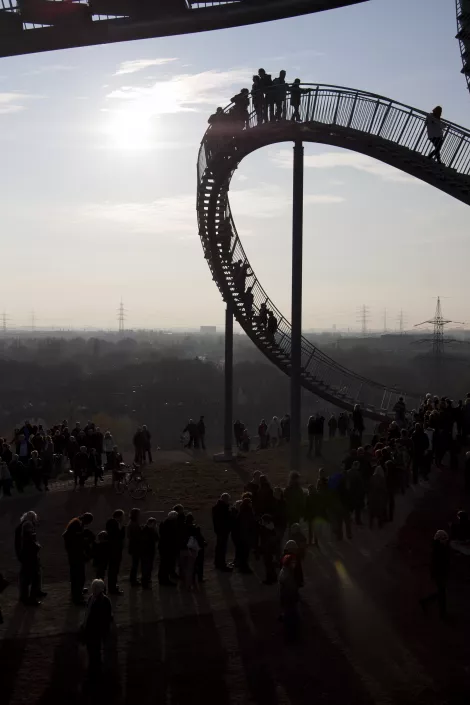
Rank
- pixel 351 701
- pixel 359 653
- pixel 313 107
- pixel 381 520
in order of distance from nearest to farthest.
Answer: pixel 351 701
pixel 359 653
pixel 381 520
pixel 313 107

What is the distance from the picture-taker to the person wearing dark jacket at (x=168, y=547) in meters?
11.4

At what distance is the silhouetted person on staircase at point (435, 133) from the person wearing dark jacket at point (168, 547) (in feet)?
33.3

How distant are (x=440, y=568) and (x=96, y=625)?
4.73 m

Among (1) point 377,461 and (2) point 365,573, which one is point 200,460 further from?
(2) point 365,573

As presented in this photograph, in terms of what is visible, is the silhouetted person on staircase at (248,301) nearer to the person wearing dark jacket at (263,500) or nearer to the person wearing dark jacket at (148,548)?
the person wearing dark jacket at (263,500)

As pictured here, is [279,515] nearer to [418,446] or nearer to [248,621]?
[248,621]

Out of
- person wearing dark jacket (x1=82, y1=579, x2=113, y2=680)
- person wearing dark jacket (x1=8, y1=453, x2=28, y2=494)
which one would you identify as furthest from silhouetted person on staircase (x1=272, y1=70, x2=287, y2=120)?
person wearing dark jacket (x1=82, y1=579, x2=113, y2=680)

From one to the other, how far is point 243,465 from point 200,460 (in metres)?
1.80

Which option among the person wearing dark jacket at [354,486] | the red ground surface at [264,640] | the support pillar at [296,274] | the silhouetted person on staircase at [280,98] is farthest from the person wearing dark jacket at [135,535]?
the silhouetted person on staircase at [280,98]

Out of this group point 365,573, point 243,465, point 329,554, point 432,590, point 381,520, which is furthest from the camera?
point 243,465

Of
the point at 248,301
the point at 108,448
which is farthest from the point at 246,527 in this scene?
the point at 248,301

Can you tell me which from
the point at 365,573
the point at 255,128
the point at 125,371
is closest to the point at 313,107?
the point at 255,128

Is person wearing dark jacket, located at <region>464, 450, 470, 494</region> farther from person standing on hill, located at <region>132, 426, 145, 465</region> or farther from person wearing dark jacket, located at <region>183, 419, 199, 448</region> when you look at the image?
person wearing dark jacket, located at <region>183, 419, 199, 448</region>

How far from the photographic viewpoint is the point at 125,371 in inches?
4766
